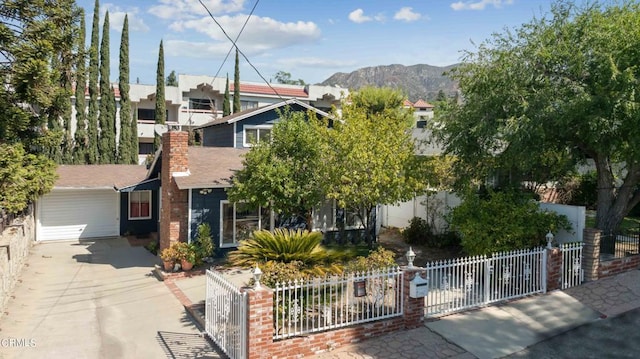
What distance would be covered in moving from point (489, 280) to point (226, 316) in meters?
6.21

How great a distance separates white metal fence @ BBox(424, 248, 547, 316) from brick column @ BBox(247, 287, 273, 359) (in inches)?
148

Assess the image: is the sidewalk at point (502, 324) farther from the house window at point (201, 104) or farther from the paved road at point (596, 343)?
the house window at point (201, 104)

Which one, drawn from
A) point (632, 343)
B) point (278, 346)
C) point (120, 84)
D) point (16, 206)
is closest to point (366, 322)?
point (278, 346)

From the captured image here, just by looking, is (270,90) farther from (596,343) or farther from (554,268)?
(596,343)

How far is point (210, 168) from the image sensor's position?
52.4 feet

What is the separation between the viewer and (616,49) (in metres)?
11.5

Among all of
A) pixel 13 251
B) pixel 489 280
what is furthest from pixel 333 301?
pixel 13 251

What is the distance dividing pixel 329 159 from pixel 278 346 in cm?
724

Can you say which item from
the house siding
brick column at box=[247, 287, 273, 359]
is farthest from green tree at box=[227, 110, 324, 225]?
the house siding

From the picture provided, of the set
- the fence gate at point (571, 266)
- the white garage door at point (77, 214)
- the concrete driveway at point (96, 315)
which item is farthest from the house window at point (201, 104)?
the fence gate at point (571, 266)

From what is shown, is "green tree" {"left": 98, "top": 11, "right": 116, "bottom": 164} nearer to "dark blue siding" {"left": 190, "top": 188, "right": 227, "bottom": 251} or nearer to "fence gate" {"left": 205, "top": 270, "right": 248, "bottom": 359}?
"dark blue siding" {"left": 190, "top": 188, "right": 227, "bottom": 251}

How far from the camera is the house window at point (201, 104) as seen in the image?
4242 centimetres

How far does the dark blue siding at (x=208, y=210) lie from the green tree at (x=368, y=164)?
381 centimetres

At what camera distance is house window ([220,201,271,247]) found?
15328 mm
